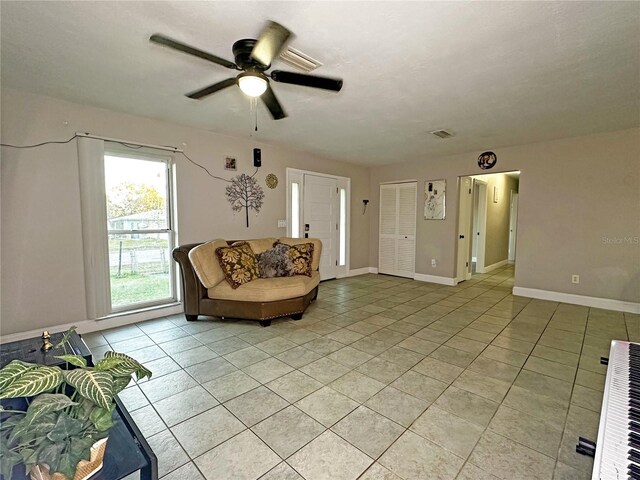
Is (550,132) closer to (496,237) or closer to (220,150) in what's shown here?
(496,237)

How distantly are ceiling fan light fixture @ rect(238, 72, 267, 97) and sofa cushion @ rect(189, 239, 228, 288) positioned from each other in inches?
77.5

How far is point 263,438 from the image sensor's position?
5.36ft

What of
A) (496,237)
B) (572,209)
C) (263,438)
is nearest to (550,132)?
(572,209)

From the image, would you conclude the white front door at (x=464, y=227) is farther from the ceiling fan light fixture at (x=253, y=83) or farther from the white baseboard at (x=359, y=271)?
the ceiling fan light fixture at (x=253, y=83)

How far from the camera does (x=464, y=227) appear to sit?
18.2 ft

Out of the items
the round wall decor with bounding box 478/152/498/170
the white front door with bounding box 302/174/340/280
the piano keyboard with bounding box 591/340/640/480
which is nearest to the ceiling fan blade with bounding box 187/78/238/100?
the piano keyboard with bounding box 591/340/640/480

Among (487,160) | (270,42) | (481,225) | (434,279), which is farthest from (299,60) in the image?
Result: (481,225)

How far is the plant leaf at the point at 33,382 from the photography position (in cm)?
87

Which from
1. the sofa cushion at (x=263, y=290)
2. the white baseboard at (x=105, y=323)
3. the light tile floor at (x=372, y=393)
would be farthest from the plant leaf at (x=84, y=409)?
the white baseboard at (x=105, y=323)

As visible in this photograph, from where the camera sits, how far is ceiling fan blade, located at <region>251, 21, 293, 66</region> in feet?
5.03

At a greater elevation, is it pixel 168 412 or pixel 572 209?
pixel 572 209

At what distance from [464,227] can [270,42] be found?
5.04m

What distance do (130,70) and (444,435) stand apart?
11.2 ft

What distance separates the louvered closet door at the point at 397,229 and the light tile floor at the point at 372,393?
2444 mm
